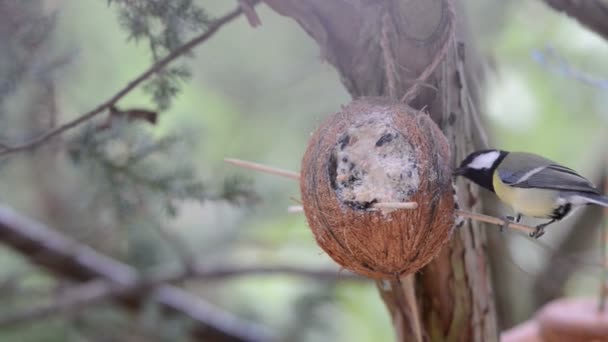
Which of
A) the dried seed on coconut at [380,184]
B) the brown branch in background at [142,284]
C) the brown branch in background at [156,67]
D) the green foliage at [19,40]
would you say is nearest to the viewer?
the dried seed on coconut at [380,184]

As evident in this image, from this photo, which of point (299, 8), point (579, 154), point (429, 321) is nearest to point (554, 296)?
point (579, 154)

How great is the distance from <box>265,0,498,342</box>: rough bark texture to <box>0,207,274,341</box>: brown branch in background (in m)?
1.54

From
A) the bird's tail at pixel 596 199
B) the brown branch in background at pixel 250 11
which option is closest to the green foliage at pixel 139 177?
the brown branch in background at pixel 250 11

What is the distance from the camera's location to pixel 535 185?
52.4 inches

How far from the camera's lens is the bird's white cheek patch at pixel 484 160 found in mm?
1261

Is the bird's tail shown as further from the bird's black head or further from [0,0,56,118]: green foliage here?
[0,0,56,118]: green foliage

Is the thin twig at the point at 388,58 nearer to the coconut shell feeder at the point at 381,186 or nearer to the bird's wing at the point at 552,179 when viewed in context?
the coconut shell feeder at the point at 381,186

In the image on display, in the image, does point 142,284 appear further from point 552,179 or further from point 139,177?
point 552,179

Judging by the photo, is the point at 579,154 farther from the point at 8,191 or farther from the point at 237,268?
the point at 8,191

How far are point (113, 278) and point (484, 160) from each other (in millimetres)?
1912

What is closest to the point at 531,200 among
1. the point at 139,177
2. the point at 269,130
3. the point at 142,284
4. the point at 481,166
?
the point at 481,166

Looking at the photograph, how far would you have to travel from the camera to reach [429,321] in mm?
1420

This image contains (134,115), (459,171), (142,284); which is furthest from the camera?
(142,284)

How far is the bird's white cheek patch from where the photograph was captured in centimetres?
126
